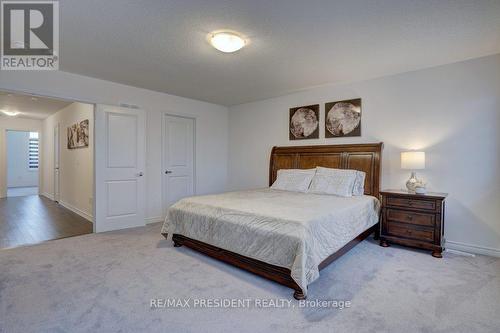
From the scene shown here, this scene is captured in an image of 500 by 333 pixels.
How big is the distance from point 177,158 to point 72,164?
2.63 metres

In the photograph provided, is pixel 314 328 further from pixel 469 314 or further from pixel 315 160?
pixel 315 160

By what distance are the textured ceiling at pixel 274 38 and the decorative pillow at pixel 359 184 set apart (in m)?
1.44

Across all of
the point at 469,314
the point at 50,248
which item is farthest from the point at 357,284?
the point at 50,248

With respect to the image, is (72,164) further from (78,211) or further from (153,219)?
(153,219)

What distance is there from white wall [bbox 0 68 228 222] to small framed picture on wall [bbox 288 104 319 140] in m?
1.81

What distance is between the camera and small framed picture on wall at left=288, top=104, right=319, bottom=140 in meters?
4.48


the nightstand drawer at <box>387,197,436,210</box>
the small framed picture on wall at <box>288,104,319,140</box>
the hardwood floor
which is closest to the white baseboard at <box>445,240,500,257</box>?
the nightstand drawer at <box>387,197,436,210</box>

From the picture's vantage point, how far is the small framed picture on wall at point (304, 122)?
4480 mm

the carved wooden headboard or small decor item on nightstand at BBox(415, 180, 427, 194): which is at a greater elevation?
the carved wooden headboard

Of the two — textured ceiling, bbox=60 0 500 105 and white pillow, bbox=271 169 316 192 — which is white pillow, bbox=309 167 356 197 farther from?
textured ceiling, bbox=60 0 500 105

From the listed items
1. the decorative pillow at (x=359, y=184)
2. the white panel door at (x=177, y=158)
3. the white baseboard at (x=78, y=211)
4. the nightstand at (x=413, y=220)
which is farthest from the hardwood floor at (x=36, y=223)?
the nightstand at (x=413, y=220)

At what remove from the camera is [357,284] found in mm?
2326

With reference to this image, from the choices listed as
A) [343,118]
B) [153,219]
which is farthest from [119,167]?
[343,118]

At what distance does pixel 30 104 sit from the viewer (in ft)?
18.7
